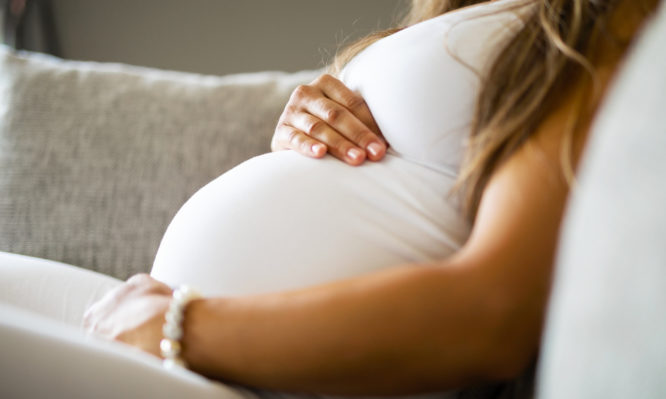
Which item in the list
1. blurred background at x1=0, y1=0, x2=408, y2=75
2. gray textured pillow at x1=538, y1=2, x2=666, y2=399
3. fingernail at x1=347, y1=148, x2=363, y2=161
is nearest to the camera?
gray textured pillow at x1=538, y1=2, x2=666, y2=399

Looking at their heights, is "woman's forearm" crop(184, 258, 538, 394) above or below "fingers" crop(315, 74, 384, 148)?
below

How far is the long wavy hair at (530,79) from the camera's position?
502 mm

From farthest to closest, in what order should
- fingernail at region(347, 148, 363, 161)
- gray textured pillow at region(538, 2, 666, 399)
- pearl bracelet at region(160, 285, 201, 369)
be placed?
fingernail at region(347, 148, 363, 161) < pearl bracelet at region(160, 285, 201, 369) < gray textured pillow at region(538, 2, 666, 399)

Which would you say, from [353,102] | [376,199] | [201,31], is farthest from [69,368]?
[201,31]

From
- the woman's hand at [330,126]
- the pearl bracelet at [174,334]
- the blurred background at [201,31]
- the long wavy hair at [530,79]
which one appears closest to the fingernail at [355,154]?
the woman's hand at [330,126]

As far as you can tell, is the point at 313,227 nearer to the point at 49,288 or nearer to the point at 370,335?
the point at 370,335

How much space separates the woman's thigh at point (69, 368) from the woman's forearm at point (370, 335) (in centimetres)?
5

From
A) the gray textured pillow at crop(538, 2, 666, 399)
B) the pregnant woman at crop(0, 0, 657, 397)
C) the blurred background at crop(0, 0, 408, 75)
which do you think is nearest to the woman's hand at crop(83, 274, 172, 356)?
the pregnant woman at crop(0, 0, 657, 397)

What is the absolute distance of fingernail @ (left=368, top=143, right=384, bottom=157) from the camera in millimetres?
629

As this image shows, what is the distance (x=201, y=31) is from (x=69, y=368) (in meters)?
1.66

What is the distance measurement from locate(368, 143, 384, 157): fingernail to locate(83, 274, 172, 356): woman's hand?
262 millimetres

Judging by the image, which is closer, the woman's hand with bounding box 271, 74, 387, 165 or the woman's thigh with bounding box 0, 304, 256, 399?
the woman's thigh with bounding box 0, 304, 256, 399

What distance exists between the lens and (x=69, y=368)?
39cm

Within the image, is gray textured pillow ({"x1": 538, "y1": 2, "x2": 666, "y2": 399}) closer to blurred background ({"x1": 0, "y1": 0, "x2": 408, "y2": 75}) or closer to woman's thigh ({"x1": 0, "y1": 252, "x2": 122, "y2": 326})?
woman's thigh ({"x1": 0, "y1": 252, "x2": 122, "y2": 326})
